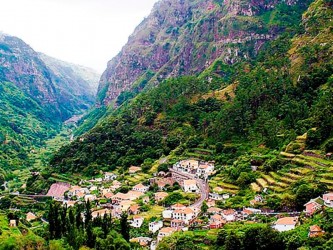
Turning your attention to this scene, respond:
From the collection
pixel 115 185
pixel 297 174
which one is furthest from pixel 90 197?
pixel 297 174

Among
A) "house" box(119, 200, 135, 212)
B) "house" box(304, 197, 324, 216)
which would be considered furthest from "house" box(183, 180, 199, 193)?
"house" box(304, 197, 324, 216)

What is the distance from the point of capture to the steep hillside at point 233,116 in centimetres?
7806

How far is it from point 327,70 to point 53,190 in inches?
2274

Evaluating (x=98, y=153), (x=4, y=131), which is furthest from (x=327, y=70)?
(x=4, y=131)

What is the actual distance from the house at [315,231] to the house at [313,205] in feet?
20.0

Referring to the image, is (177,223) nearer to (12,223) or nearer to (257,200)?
(257,200)

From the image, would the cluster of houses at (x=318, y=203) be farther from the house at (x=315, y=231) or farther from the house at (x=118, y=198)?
the house at (x=118, y=198)

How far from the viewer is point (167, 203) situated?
6556 cm

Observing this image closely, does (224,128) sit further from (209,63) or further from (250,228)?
(209,63)

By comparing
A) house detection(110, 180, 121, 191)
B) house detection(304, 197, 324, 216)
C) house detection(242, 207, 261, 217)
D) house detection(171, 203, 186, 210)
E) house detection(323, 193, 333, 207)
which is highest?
house detection(323, 193, 333, 207)

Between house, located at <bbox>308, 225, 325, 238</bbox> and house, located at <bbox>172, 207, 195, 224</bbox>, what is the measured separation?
1825cm

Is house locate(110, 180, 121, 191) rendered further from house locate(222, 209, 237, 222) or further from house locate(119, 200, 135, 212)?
house locate(222, 209, 237, 222)

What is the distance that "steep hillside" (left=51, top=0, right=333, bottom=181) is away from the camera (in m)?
78.1

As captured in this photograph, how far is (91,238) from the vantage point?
46.8m
